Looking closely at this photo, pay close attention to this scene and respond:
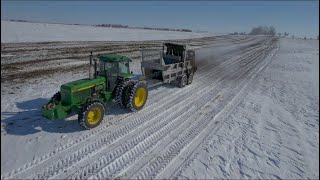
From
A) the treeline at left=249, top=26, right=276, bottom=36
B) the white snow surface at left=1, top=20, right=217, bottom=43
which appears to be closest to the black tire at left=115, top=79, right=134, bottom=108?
the white snow surface at left=1, top=20, right=217, bottom=43

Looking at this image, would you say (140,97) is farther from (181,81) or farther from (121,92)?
(181,81)

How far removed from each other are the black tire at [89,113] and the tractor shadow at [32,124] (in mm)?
340

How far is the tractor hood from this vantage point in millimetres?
7102

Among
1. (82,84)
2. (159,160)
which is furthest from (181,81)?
(159,160)

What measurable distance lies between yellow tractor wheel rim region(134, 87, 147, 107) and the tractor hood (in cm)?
140

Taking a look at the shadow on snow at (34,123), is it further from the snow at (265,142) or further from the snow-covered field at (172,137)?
the snow at (265,142)

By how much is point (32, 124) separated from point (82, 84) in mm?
1840

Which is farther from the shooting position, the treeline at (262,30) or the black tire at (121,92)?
the treeline at (262,30)

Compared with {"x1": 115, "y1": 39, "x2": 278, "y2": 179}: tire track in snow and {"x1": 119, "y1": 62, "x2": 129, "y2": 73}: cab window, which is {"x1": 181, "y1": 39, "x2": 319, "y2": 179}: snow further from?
{"x1": 119, "y1": 62, "x2": 129, "y2": 73}: cab window

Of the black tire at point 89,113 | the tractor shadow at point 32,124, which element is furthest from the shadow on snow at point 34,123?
the black tire at point 89,113

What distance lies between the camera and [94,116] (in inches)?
293

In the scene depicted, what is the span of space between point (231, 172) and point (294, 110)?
5728mm

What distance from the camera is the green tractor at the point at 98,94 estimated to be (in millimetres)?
6973

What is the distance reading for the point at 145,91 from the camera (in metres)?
9.21
